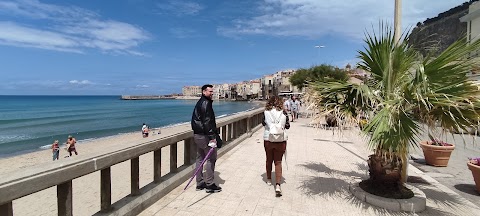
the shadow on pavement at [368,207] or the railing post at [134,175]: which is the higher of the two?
the railing post at [134,175]

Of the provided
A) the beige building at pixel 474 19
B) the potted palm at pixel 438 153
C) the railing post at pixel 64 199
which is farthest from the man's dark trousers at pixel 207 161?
the beige building at pixel 474 19

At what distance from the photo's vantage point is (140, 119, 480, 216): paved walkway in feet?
13.9

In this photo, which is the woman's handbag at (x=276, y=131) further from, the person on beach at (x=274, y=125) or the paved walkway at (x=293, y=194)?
the paved walkway at (x=293, y=194)

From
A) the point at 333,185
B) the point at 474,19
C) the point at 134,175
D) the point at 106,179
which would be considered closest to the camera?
the point at 106,179

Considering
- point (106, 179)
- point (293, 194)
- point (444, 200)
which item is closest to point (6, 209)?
point (106, 179)

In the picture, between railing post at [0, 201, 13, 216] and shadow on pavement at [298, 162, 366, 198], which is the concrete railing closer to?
railing post at [0, 201, 13, 216]

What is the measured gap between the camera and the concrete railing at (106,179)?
2225 millimetres

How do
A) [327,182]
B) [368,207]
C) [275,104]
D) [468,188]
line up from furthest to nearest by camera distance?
[468,188]
[327,182]
[275,104]
[368,207]

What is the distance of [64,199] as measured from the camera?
2781mm

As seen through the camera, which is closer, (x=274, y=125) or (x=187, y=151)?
(x=274, y=125)

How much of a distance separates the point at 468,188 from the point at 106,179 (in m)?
6.76

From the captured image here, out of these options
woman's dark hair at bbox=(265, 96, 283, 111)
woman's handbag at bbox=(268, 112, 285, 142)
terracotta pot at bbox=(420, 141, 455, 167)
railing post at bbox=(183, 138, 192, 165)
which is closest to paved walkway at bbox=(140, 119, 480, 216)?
railing post at bbox=(183, 138, 192, 165)

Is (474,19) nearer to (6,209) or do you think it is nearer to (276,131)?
(276,131)

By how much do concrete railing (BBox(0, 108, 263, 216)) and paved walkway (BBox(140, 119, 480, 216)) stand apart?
0.66ft
